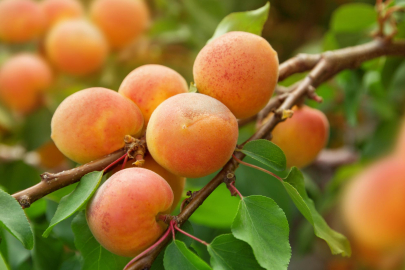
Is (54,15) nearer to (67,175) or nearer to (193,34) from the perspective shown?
(193,34)

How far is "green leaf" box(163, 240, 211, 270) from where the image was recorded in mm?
242

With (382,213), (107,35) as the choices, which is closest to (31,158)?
(107,35)

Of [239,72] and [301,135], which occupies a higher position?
[239,72]

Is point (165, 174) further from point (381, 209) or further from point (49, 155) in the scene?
point (49, 155)

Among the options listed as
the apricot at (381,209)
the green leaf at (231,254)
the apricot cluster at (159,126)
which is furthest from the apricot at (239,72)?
the apricot at (381,209)

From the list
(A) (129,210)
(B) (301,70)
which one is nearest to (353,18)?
(B) (301,70)

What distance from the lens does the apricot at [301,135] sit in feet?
1.37

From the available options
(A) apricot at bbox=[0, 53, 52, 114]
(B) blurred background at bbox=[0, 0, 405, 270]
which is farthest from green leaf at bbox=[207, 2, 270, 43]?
(A) apricot at bbox=[0, 53, 52, 114]

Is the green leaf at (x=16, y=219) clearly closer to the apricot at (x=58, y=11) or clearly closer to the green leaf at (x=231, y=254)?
the green leaf at (x=231, y=254)

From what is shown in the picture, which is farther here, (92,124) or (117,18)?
(117,18)

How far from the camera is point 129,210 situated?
9.9 inches

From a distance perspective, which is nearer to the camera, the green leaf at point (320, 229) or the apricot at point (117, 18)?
the green leaf at point (320, 229)

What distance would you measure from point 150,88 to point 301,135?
189 millimetres

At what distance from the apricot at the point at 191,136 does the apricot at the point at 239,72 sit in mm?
28
